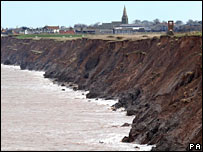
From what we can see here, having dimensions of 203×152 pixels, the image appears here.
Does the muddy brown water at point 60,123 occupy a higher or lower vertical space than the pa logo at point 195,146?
lower

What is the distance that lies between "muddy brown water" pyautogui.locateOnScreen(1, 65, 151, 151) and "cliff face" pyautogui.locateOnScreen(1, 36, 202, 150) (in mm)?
1942

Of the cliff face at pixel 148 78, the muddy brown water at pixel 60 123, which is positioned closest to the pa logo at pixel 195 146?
the cliff face at pixel 148 78

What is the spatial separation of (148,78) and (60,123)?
16.4m

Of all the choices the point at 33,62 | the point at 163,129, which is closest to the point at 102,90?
the point at 163,129

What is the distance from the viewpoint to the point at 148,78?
6669cm

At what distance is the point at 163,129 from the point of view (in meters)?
42.0

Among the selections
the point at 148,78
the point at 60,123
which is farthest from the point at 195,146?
the point at 148,78

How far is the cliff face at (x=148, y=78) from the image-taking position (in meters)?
41.7

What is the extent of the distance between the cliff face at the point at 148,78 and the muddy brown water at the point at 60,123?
1.94m

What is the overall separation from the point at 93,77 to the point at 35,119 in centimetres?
3394

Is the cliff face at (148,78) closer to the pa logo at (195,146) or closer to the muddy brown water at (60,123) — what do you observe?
the pa logo at (195,146)

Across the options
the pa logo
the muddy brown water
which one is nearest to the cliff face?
the pa logo

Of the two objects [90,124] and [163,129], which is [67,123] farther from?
[163,129]

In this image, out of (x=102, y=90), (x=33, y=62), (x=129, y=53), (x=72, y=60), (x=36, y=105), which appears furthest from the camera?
(x=33, y=62)
